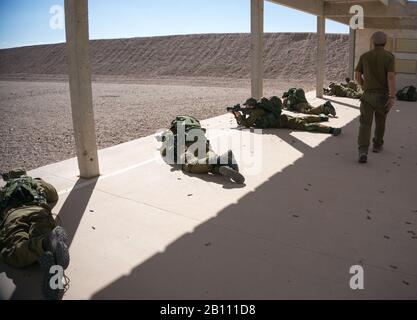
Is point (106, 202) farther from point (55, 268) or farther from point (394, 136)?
point (394, 136)

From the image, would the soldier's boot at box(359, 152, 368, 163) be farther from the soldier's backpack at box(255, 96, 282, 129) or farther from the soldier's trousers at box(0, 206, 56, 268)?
the soldier's trousers at box(0, 206, 56, 268)

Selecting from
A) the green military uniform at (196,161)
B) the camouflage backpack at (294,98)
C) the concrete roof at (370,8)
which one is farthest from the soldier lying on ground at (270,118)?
the concrete roof at (370,8)

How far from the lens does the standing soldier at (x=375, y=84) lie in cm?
460

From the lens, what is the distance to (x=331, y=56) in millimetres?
31922

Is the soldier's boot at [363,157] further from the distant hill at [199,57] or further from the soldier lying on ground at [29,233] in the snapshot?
the distant hill at [199,57]

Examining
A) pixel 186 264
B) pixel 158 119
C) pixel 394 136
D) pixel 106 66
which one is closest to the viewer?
pixel 186 264

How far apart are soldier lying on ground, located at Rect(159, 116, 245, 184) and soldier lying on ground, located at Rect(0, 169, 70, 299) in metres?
1.86

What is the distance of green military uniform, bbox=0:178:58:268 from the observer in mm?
2457

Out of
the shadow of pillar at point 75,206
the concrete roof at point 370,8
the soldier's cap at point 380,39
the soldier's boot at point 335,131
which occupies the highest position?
the concrete roof at point 370,8

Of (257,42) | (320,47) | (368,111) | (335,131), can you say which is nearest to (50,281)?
(368,111)

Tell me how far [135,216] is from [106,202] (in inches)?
18.5

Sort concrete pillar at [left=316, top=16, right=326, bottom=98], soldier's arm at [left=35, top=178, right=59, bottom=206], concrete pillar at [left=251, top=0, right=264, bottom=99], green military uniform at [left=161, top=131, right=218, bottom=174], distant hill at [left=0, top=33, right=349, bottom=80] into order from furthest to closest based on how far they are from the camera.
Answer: distant hill at [left=0, top=33, right=349, bottom=80]
concrete pillar at [left=316, top=16, right=326, bottom=98]
concrete pillar at [left=251, top=0, right=264, bottom=99]
green military uniform at [left=161, top=131, right=218, bottom=174]
soldier's arm at [left=35, top=178, right=59, bottom=206]

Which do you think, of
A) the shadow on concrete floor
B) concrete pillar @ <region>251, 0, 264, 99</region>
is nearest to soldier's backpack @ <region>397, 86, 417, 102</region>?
concrete pillar @ <region>251, 0, 264, 99</region>
